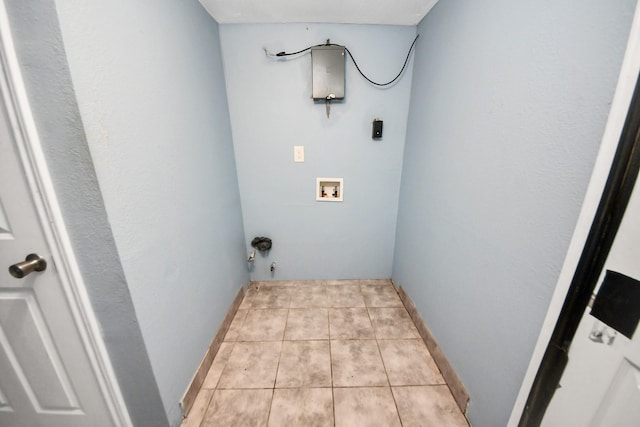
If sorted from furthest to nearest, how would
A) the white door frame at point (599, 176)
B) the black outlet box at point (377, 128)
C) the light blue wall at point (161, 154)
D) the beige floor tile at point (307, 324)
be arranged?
the black outlet box at point (377, 128) < the beige floor tile at point (307, 324) < the light blue wall at point (161, 154) < the white door frame at point (599, 176)

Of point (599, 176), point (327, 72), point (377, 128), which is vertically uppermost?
point (327, 72)

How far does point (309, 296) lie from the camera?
2082 millimetres

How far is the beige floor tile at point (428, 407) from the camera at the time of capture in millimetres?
1124

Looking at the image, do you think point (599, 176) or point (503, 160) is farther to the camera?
point (503, 160)

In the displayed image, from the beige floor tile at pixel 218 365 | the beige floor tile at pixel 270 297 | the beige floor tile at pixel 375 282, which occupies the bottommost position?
the beige floor tile at pixel 218 365

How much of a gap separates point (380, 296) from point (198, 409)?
1552 mm

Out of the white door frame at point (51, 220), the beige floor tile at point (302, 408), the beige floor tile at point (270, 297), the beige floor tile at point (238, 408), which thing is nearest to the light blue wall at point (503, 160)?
the beige floor tile at point (302, 408)

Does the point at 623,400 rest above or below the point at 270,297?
above

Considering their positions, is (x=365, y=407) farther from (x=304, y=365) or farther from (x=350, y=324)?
(x=350, y=324)

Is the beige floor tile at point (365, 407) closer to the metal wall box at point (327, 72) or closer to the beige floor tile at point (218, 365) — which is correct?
the beige floor tile at point (218, 365)

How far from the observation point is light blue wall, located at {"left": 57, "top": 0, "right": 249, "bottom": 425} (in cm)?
73

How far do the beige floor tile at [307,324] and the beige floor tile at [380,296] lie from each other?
44 centimetres

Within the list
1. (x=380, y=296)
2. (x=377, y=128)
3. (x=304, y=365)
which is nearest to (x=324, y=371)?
(x=304, y=365)

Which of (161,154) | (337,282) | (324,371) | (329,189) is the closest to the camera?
(161,154)
